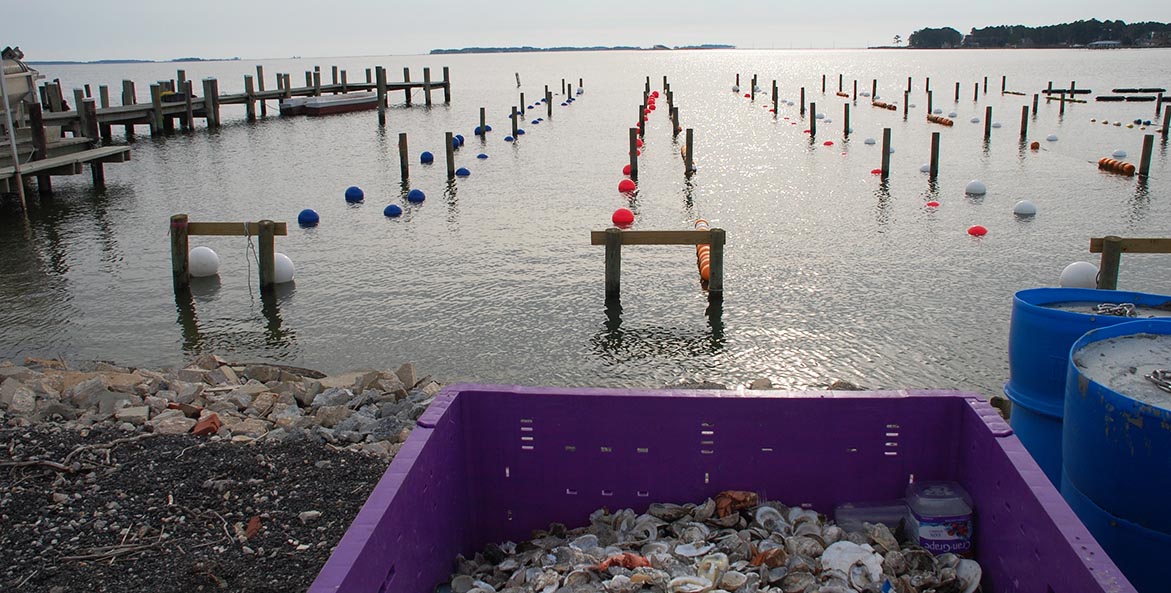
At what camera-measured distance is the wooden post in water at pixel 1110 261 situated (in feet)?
35.7

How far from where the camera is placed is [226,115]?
56812 mm

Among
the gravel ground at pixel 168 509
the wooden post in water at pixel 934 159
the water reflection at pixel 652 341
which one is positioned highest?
the wooden post in water at pixel 934 159

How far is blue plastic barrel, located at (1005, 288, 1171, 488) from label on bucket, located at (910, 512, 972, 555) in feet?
3.92

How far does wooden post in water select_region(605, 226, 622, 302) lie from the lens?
13.3m

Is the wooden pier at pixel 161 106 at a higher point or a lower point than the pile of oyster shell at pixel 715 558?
higher

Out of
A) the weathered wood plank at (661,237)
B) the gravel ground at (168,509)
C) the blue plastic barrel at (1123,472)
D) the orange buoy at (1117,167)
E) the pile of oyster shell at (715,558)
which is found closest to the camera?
the blue plastic barrel at (1123,472)

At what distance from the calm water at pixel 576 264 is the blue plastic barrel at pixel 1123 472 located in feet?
21.8

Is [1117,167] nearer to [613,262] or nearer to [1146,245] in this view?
[1146,245]

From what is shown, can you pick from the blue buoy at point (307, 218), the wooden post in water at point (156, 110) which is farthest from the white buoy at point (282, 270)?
the wooden post in water at point (156, 110)

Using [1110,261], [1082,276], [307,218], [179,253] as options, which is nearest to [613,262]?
[1110,261]

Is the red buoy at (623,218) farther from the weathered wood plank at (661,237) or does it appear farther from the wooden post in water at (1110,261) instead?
the wooden post in water at (1110,261)

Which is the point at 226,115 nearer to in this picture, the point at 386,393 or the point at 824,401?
the point at 386,393

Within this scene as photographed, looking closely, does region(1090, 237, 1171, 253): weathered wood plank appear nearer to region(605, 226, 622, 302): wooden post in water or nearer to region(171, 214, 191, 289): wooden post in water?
region(605, 226, 622, 302): wooden post in water

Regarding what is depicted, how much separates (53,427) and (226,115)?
178 ft
